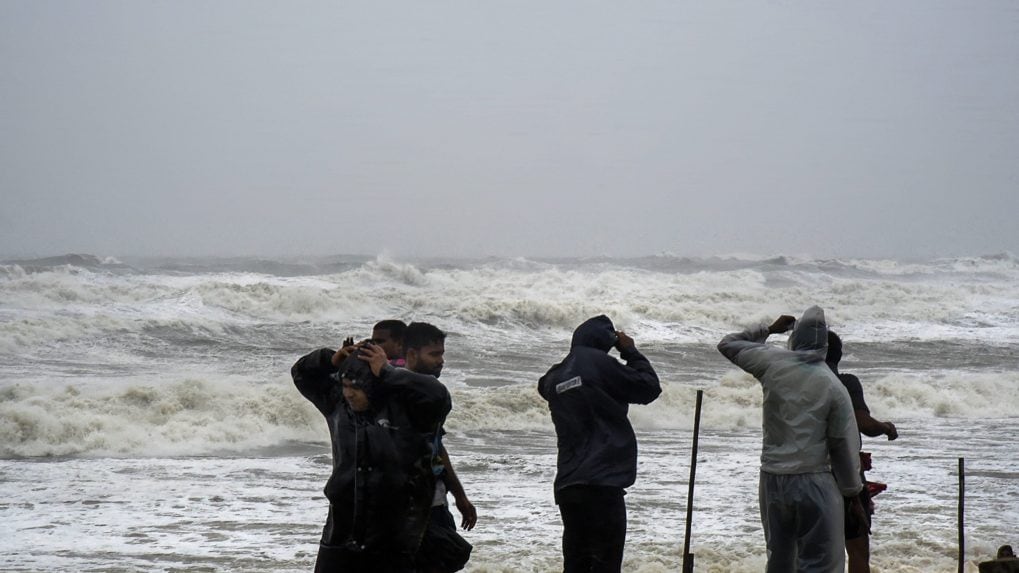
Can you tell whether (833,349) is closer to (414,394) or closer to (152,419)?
(414,394)

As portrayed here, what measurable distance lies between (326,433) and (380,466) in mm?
10465

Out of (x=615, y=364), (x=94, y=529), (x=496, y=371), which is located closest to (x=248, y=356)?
(x=496, y=371)

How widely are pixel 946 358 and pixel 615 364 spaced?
74.5ft

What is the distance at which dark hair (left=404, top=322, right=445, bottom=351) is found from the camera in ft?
15.5

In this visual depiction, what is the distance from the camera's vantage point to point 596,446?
192 inches

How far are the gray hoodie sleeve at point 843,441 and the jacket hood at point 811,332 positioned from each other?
8.4 inches

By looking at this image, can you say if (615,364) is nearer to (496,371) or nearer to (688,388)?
(688,388)

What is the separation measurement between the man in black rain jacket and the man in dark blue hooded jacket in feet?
3.95

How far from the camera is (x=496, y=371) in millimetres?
21094

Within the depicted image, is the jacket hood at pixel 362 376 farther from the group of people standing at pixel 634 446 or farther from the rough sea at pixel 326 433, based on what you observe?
the rough sea at pixel 326 433

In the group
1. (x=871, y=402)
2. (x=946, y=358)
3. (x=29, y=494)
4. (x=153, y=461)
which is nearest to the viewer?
(x=29, y=494)

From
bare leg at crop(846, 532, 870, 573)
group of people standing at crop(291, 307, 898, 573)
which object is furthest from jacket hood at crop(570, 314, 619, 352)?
bare leg at crop(846, 532, 870, 573)

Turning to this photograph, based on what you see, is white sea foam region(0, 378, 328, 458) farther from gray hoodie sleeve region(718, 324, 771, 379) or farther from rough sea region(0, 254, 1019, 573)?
gray hoodie sleeve region(718, 324, 771, 379)

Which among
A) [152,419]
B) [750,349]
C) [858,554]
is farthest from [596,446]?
[152,419]
